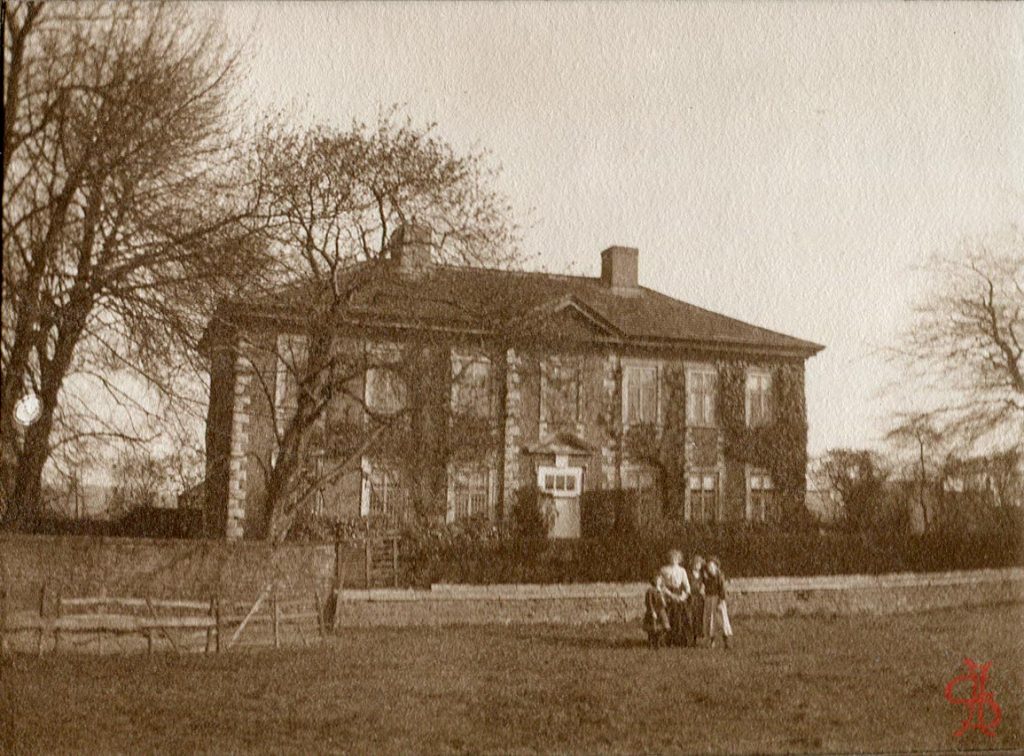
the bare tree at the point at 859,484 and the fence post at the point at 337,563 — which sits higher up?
the bare tree at the point at 859,484

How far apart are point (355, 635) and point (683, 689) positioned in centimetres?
520

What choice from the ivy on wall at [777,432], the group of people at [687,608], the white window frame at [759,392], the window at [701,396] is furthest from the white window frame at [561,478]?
the group of people at [687,608]

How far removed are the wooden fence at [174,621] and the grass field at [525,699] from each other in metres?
0.30

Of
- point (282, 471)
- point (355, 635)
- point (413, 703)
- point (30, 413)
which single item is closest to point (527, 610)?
point (355, 635)

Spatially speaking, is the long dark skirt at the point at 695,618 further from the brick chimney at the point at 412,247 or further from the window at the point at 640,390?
the brick chimney at the point at 412,247

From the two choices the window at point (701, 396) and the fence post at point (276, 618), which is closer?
the fence post at point (276, 618)

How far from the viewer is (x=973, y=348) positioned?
7.83 meters

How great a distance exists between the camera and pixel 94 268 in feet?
20.3

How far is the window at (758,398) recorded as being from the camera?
11.7 m

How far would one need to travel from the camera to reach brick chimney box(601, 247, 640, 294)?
8289 mm

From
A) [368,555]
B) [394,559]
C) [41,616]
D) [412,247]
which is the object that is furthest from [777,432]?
[41,616]

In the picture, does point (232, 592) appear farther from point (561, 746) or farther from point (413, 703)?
point (561, 746)

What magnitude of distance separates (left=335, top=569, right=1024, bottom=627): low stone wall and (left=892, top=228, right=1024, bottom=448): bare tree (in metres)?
4.43

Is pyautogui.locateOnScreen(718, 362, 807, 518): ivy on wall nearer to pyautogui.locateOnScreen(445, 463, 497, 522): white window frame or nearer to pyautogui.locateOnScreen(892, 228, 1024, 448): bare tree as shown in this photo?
pyautogui.locateOnScreen(892, 228, 1024, 448): bare tree
